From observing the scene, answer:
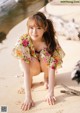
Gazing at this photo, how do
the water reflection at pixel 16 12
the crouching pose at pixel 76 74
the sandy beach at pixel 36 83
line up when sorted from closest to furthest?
the sandy beach at pixel 36 83
the crouching pose at pixel 76 74
the water reflection at pixel 16 12

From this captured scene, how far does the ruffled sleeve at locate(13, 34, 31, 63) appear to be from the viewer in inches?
45.5

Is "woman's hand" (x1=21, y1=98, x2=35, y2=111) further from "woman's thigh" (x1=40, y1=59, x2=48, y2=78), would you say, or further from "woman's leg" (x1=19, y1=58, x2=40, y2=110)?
"woman's thigh" (x1=40, y1=59, x2=48, y2=78)

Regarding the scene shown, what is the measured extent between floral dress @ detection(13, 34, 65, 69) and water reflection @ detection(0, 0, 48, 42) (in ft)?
1.56

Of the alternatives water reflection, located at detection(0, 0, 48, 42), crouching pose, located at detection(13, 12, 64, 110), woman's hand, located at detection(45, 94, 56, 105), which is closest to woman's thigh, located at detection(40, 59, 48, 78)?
crouching pose, located at detection(13, 12, 64, 110)

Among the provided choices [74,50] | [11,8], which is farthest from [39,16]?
[11,8]

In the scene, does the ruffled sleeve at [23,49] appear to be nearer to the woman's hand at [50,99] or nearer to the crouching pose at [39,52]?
the crouching pose at [39,52]

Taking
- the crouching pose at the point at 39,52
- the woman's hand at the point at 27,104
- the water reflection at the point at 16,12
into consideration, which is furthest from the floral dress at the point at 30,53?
the water reflection at the point at 16,12

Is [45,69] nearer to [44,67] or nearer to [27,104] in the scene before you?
[44,67]

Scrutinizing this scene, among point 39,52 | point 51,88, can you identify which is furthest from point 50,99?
point 39,52

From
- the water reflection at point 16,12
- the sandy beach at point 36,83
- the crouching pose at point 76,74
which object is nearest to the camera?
the sandy beach at point 36,83

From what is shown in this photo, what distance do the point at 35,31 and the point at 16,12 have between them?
60 centimetres

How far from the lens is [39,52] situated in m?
1.19

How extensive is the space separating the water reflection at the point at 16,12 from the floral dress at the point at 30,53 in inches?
18.7

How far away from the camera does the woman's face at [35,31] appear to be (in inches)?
44.3
